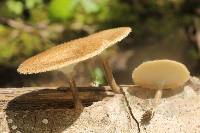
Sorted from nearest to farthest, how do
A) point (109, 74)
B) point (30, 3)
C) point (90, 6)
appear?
1. point (109, 74)
2. point (90, 6)
3. point (30, 3)

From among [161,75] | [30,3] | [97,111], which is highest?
[30,3]

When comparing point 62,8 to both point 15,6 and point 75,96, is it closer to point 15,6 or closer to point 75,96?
A: point 15,6

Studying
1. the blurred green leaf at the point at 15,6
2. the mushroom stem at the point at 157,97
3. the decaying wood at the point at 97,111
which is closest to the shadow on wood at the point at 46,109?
the decaying wood at the point at 97,111

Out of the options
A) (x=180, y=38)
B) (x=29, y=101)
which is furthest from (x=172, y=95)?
(x=180, y=38)

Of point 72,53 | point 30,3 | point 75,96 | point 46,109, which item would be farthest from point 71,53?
point 30,3

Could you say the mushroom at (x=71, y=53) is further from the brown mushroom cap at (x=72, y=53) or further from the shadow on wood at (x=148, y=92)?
the shadow on wood at (x=148, y=92)

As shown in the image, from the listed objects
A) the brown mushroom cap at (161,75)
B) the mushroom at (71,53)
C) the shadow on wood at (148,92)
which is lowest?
the shadow on wood at (148,92)

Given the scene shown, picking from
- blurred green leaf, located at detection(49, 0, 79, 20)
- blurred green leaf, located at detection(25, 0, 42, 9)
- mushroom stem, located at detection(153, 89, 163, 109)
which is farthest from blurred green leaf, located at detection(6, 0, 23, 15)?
mushroom stem, located at detection(153, 89, 163, 109)
